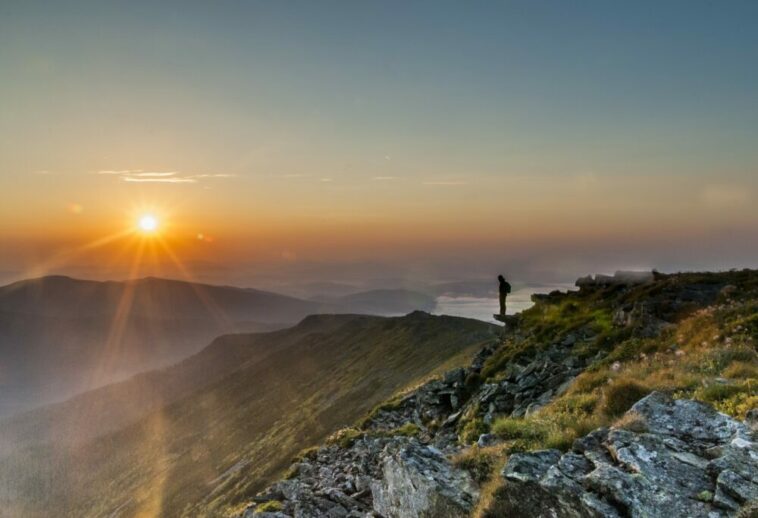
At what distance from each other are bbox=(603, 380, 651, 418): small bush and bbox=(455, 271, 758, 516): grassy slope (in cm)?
3

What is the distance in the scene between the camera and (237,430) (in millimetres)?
114125

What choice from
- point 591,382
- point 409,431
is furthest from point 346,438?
point 591,382

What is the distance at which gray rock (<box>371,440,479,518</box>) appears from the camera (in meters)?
10.4

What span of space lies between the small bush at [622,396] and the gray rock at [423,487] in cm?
515

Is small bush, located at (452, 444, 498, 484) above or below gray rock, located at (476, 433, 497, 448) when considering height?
above

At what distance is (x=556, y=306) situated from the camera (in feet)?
116

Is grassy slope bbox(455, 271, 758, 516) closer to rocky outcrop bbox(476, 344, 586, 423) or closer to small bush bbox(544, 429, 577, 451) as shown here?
small bush bbox(544, 429, 577, 451)

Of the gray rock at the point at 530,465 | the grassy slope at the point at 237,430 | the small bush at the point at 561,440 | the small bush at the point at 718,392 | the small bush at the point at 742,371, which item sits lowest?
the grassy slope at the point at 237,430

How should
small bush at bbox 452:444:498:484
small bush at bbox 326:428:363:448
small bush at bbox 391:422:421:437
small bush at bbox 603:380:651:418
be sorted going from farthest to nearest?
small bush at bbox 391:422:421:437 < small bush at bbox 326:428:363:448 < small bush at bbox 603:380:651:418 < small bush at bbox 452:444:498:484

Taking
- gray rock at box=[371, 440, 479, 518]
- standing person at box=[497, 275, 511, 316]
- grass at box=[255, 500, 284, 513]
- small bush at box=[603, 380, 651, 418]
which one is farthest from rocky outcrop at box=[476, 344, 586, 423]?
standing person at box=[497, 275, 511, 316]

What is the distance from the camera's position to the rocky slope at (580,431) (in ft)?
29.1

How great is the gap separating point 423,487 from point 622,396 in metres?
6.65

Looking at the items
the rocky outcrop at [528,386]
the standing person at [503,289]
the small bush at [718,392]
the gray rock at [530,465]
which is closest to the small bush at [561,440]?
the gray rock at [530,465]

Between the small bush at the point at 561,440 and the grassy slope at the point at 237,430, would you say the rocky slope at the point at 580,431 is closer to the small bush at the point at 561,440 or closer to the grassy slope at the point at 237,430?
the small bush at the point at 561,440
